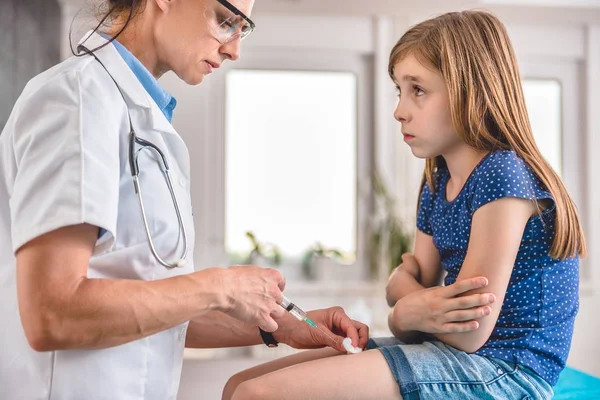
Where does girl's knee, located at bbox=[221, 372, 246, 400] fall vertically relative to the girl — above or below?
below

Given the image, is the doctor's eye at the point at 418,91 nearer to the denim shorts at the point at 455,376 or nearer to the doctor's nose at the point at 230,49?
the doctor's nose at the point at 230,49

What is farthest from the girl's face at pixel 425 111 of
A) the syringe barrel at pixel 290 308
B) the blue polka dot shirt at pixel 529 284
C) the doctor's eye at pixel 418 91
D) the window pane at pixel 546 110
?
the window pane at pixel 546 110

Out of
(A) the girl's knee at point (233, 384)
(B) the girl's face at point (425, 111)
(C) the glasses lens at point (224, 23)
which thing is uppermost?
(C) the glasses lens at point (224, 23)

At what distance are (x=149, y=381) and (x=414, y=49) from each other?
85cm

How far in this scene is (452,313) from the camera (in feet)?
3.84

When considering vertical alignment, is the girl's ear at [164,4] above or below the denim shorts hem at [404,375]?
above

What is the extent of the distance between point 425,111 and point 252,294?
570mm

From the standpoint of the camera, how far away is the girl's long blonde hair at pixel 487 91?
4.17ft

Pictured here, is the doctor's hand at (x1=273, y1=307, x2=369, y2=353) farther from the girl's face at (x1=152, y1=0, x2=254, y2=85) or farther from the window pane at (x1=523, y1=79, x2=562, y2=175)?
the window pane at (x1=523, y1=79, x2=562, y2=175)

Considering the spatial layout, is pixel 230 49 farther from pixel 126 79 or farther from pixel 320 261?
pixel 320 261

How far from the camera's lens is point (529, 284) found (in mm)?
1262

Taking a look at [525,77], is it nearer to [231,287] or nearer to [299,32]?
[299,32]

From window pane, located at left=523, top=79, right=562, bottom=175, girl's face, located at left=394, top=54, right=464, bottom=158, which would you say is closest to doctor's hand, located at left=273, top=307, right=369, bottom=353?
girl's face, located at left=394, top=54, right=464, bottom=158

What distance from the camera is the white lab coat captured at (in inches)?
35.5
